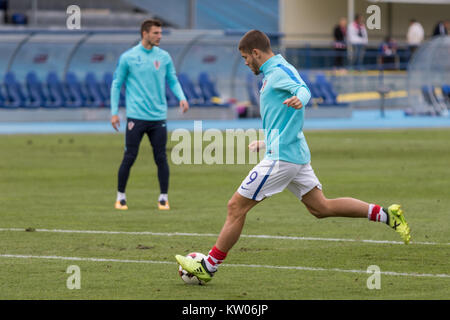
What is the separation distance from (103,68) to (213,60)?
13.4 feet

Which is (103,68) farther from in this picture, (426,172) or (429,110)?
(426,172)

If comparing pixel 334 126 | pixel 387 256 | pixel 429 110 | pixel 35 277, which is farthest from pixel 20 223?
pixel 429 110

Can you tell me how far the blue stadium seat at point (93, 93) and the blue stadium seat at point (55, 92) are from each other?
2.88 feet

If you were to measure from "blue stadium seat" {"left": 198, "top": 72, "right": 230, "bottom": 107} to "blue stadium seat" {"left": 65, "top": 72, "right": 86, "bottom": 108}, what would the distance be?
4.28 metres

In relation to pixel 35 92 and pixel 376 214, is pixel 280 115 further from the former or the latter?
pixel 35 92

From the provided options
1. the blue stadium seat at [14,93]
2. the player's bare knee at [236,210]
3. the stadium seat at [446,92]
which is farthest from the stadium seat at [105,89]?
the player's bare knee at [236,210]

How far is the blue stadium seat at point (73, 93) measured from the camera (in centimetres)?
3553

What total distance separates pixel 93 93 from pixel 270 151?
2783cm

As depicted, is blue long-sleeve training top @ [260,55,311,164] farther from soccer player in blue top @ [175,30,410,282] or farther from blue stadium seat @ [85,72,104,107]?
blue stadium seat @ [85,72,104,107]

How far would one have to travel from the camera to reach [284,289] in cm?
790

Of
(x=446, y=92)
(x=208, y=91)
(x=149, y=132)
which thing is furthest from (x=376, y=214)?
(x=446, y=92)

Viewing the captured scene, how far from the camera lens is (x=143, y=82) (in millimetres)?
12820

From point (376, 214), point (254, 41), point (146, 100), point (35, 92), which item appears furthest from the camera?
point (35, 92)

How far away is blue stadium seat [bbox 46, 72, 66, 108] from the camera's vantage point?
35.4 metres
